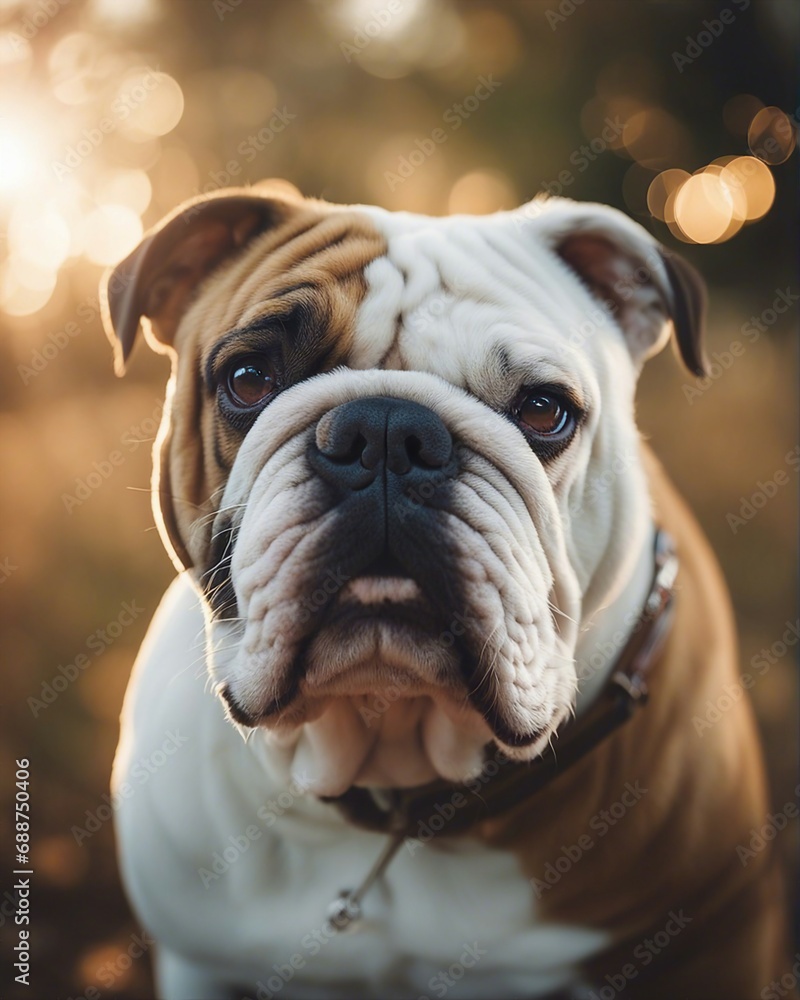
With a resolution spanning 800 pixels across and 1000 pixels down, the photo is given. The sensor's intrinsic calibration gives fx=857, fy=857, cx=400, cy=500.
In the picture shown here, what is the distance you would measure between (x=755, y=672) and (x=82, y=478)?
2.01m

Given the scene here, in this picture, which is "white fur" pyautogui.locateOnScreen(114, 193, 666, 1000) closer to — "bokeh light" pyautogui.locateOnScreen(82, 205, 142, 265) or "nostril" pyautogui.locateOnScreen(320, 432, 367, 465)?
"nostril" pyautogui.locateOnScreen(320, 432, 367, 465)

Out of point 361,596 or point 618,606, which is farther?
point 618,606

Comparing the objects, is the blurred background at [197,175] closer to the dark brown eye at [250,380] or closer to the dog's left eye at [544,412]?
the dark brown eye at [250,380]

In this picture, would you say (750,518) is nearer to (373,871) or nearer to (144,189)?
(373,871)

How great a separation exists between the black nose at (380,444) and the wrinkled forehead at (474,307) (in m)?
0.17

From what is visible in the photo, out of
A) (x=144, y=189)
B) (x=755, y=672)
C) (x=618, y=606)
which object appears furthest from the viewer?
(x=755, y=672)

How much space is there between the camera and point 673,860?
1.61 m

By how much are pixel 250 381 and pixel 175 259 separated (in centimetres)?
38

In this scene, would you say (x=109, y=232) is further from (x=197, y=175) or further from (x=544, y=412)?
(x=544, y=412)

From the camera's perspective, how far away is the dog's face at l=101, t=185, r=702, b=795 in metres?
1.13

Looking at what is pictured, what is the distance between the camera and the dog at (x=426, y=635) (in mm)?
1149

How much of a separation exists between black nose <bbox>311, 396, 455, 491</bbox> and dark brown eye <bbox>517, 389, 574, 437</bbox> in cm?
20

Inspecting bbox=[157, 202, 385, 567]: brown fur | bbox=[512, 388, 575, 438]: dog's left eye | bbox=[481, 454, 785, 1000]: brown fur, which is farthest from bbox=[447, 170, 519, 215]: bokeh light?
bbox=[512, 388, 575, 438]: dog's left eye

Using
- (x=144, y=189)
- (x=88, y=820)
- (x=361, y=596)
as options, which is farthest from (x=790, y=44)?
(x=88, y=820)
